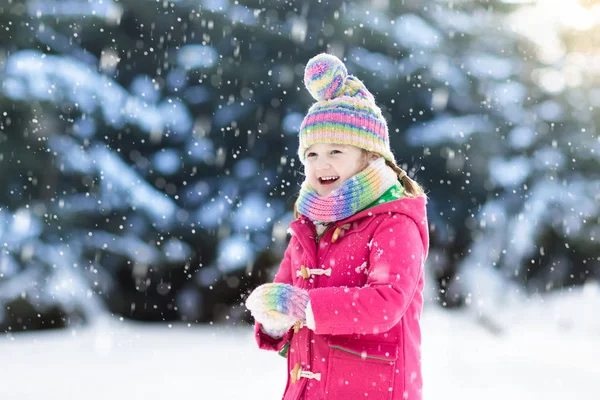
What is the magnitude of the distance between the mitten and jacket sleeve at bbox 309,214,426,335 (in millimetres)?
37

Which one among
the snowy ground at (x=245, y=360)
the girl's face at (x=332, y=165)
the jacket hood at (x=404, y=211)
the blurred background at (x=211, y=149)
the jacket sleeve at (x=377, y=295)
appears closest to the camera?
Result: the jacket sleeve at (x=377, y=295)

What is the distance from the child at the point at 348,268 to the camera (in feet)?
5.10

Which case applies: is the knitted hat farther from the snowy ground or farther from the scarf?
the snowy ground

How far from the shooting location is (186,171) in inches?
203

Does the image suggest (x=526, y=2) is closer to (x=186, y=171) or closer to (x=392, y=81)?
(x=392, y=81)

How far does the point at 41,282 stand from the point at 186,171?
1486 millimetres

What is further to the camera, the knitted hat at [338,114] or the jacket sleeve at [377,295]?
the knitted hat at [338,114]

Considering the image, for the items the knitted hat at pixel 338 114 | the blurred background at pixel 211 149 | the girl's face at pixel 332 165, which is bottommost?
the girl's face at pixel 332 165

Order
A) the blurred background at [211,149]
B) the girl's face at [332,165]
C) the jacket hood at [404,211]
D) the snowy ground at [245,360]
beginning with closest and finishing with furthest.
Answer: the jacket hood at [404,211], the girl's face at [332,165], the snowy ground at [245,360], the blurred background at [211,149]

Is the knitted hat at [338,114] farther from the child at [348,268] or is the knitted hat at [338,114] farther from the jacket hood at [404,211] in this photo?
the jacket hood at [404,211]

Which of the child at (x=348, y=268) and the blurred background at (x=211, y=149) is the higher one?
the blurred background at (x=211, y=149)

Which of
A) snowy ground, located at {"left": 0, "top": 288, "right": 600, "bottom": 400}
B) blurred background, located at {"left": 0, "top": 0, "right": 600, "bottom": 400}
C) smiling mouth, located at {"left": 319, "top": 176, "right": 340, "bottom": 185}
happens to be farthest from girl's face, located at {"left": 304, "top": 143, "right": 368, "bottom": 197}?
blurred background, located at {"left": 0, "top": 0, "right": 600, "bottom": 400}

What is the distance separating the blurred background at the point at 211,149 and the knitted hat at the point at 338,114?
3012 mm

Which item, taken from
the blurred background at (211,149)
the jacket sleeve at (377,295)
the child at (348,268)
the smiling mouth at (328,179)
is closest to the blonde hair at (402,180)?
the child at (348,268)
